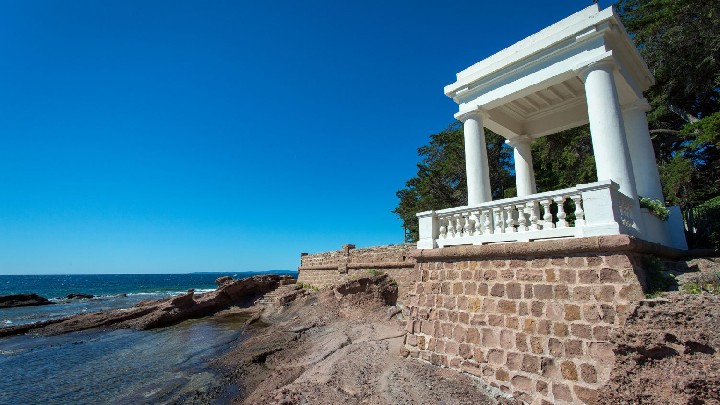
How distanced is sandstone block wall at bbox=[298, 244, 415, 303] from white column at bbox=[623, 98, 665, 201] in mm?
6096

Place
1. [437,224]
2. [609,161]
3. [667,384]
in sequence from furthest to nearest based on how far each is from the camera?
1. [437,224]
2. [609,161]
3. [667,384]

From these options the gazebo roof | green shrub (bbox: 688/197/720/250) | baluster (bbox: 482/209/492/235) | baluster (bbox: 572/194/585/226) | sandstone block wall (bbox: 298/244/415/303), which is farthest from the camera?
sandstone block wall (bbox: 298/244/415/303)

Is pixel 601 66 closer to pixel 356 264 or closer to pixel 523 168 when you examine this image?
pixel 523 168

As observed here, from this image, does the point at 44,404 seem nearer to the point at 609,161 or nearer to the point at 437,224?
the point at 437,224

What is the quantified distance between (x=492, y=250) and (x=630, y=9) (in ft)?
55.6

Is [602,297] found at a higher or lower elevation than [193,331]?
higher

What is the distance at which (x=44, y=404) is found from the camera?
8578 millimetres

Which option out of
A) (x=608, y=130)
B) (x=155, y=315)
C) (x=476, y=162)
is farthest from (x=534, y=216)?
(x=155, y=315)

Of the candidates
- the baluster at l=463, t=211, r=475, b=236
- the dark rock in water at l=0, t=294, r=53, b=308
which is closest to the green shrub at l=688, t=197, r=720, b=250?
the baluster at l=463, t=211, r=475, b=236

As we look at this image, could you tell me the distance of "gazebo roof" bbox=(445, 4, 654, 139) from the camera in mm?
6703


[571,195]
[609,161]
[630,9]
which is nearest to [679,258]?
[609,161]

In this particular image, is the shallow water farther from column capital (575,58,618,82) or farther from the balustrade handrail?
column capital (575,58,618,82)

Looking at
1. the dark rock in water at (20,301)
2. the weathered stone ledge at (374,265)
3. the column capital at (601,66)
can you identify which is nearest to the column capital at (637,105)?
the column capital at (601,66)

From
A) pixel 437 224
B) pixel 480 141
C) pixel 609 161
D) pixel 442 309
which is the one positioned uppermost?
pixel 480 141
